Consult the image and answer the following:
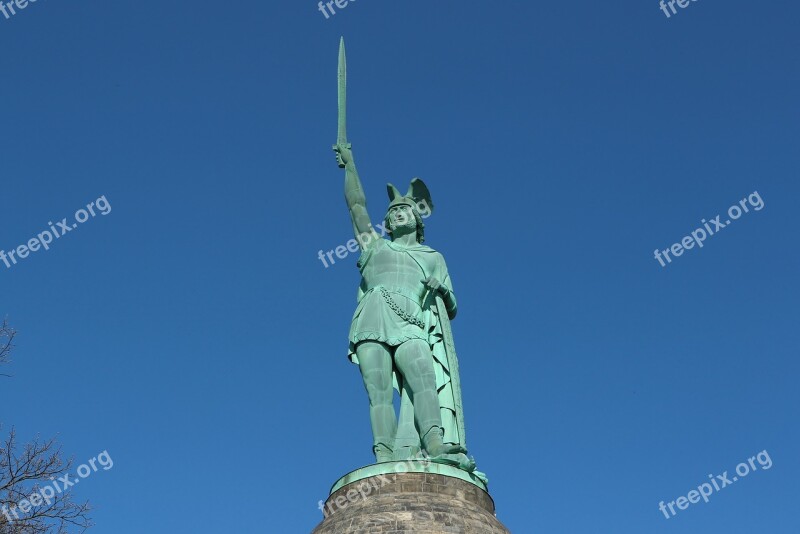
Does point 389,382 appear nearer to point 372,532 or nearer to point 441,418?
point 441,418

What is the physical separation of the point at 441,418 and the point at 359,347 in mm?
1822

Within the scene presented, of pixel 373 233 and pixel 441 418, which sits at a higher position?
pixel 373 233

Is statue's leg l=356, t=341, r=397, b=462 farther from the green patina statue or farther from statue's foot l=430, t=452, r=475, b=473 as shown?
statue's foot l=430, t=452, r=475, b=473

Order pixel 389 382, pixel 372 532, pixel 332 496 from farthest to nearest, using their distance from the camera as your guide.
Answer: pixel 389 382
pixel 332 496
pixel 372 532

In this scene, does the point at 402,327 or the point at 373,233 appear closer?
the point at 402,327

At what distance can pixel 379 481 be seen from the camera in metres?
16.5

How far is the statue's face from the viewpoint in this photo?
20031 millimetres

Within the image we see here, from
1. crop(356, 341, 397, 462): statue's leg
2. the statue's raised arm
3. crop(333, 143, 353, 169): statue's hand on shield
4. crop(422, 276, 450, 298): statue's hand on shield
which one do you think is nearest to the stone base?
crop(356, 341, 397, 462): statue's leg

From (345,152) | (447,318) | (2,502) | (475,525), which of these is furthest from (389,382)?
(2,502)

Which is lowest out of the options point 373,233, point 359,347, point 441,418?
point 441,418

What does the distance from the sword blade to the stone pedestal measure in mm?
7041

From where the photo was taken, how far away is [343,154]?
818 inches

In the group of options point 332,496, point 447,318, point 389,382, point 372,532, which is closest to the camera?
→ point 372,532

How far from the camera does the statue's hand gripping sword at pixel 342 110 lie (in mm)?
20844
